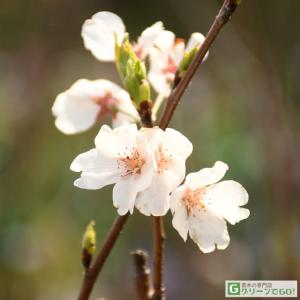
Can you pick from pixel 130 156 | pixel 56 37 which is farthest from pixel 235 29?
pixel 130 156

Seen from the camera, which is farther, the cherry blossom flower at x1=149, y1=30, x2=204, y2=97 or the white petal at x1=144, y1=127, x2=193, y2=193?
the cherry blossom flower at x1=149, y1=30, x2=204, y2=97

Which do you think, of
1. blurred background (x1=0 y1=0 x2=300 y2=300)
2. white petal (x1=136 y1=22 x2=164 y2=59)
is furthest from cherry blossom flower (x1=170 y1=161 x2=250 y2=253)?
blurred background (x1=0 y1=0 x2=300 y2=300)

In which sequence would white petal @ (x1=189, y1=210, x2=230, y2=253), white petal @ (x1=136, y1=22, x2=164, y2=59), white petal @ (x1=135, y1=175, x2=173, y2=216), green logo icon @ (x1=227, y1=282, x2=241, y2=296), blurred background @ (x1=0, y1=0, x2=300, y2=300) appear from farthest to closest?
blurred background @ (x1=0, y1=0, x2=300, y2=300)
green logo icon @ (x1=227, y1=282, x2=241, y2=296)
white petal @ (x1=136, y1=22, x2=164, y2=59)
white petal @ (x1=189, y1=210, x2=230, y2=253)
white petal @ (x1=135, y1=175, x2=173, y2=216)

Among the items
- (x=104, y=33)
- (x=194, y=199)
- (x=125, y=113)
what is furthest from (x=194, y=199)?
(x=104, y=33)

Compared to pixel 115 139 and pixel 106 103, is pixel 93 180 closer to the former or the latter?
pixel 115 139

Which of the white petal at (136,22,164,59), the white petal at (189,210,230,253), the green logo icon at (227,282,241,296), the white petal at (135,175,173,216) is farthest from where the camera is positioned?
the green logo icon at (227,282,241,296)

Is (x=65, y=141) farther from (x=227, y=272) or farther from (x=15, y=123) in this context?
(x=227, y=272)

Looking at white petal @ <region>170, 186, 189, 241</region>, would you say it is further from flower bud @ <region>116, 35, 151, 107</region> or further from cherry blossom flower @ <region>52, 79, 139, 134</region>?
cherry blossom flower @ <region>52, 79, 139, 134</region>
